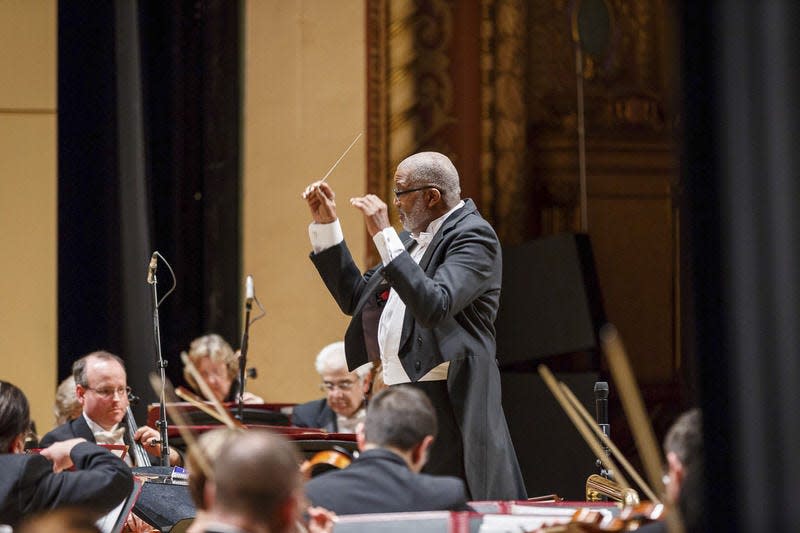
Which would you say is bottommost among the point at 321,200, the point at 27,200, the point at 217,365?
the point at 217,365

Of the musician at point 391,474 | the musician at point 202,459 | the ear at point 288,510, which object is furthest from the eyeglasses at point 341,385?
the ear at point 288,510

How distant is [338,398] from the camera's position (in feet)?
18.1

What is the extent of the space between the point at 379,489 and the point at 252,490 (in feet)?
1.69

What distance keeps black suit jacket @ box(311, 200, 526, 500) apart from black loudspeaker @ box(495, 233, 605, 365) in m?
2.16

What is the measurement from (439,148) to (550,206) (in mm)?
730

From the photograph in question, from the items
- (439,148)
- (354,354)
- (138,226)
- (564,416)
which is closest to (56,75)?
(138,226)

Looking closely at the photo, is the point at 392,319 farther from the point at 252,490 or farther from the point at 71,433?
the point at 252,490

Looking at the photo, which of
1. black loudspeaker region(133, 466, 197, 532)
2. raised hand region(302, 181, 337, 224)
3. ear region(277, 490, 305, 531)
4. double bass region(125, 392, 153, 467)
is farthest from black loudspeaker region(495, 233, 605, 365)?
ear region(277, 490, 305, 531)

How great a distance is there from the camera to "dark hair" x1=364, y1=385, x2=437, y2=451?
8.46 ft

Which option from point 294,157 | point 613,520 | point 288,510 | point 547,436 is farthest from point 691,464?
point 294,157

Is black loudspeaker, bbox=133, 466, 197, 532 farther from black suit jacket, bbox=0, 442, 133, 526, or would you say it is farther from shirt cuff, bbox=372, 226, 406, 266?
shirt cuff, bbox=372, 226, 406, 266

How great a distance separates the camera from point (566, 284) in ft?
19.1

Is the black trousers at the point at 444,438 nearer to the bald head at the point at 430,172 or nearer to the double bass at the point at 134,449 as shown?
the bald head at the point at 430,172

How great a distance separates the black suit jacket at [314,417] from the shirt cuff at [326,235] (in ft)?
6.14
